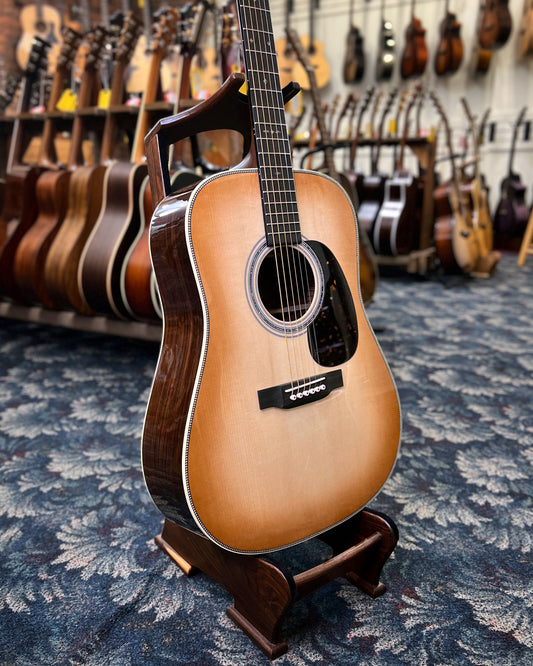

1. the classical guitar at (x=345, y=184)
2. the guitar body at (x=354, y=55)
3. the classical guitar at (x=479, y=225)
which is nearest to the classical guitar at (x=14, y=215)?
the classical guitar at (x=345, y=184)

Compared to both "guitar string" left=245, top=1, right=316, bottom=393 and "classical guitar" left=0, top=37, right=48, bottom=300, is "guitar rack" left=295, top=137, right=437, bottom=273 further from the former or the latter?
"guitar string" left=245, top=1, right=316, bottom=393

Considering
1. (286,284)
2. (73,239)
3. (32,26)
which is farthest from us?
(32,26)

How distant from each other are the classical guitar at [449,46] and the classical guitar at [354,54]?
2.67 feet

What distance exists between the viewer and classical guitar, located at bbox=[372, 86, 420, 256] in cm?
346

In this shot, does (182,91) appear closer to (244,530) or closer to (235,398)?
(235,398)

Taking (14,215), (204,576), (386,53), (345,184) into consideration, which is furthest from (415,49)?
(204,576)

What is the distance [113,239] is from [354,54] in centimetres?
494

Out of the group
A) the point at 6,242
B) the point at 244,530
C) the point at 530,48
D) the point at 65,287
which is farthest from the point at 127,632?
the point at 530,48

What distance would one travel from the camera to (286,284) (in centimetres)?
83

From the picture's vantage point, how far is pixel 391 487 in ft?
3.93

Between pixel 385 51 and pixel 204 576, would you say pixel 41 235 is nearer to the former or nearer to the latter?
pixel 204 576

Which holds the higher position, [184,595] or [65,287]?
[65,287]

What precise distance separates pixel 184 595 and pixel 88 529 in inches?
11.3

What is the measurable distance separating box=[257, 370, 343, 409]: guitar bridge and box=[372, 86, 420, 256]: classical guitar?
2841 millimetres
